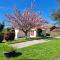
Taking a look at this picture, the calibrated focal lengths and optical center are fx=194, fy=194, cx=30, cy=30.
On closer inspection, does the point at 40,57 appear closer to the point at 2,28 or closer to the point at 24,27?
the point at 24,27

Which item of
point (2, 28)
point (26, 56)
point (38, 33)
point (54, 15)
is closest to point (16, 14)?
point (2, 28)

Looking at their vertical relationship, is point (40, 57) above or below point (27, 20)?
below

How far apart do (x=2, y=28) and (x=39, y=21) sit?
11.0 metres

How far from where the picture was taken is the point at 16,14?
38.7 meters

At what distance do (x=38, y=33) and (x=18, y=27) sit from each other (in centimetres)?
1701

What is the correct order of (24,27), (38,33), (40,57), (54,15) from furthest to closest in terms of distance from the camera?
(38,33)
(24,27)
(54,15)
(40,57)

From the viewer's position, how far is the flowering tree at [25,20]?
37.4 metres

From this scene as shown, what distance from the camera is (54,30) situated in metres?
61.1

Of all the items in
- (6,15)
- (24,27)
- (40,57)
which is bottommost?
(40,57)

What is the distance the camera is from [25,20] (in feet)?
124

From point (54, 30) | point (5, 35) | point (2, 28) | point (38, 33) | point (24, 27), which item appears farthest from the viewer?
point (54, 30)

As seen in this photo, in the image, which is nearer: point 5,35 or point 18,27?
point 5,35

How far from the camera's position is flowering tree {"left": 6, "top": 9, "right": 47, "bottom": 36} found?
123 ft

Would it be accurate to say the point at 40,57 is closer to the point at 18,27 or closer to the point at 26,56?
the point at 26,56
